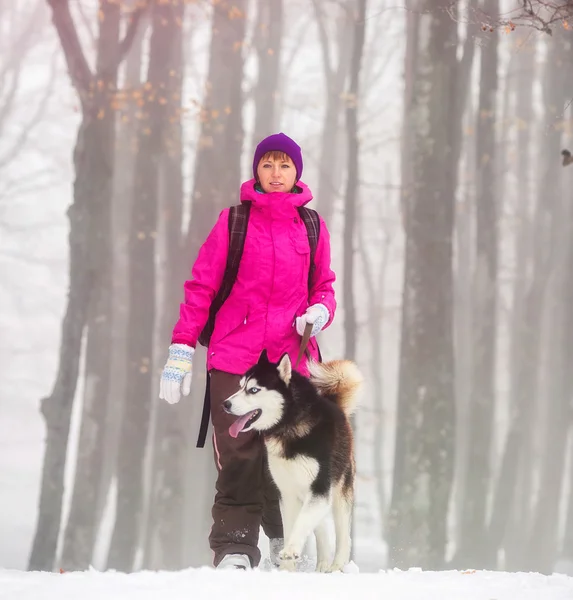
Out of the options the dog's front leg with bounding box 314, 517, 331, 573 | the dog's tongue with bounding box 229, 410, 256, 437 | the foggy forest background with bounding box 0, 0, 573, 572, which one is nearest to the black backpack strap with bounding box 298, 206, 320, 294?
the dog's tongue with bounding box 229, 410, 256, 437

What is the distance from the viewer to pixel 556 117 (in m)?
5.21

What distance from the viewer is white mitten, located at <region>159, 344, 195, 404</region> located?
2.74 meters

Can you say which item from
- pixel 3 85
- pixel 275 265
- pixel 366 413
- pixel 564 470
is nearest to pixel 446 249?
pixel 366 413

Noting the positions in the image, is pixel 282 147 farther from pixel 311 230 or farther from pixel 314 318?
pixel 314 318

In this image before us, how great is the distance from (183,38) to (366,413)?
9.65ft

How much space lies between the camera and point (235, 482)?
114 inches

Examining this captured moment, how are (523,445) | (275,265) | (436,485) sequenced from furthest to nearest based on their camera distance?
(523,445) → (436,485) → (275,265)

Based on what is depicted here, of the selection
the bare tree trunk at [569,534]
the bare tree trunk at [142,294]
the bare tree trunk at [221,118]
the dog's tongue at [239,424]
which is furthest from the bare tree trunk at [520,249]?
the dog's tongue at [239,424]

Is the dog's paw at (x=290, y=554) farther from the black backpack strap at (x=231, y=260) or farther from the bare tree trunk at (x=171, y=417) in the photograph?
the bare tree trunk at (x=171, y=417)

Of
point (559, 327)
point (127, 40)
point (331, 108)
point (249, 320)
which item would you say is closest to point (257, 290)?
point (249, 320)

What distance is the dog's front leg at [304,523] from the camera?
252 cm

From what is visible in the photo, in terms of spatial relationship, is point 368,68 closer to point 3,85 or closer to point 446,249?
point 446,249

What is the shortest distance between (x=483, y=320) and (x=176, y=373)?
3069mm

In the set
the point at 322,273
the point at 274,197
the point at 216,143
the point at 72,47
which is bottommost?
the point at 322,273
